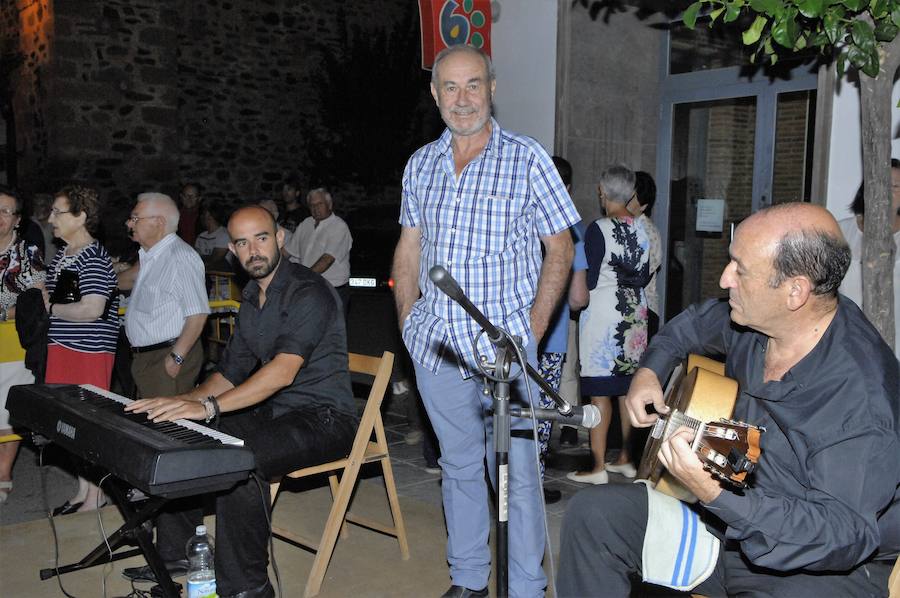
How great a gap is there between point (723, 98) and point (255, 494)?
14.4 ft

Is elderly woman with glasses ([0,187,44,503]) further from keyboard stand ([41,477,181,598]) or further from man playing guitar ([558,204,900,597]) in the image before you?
man playing guitar ([558,204,900,597])

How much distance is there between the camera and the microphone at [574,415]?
203 cm

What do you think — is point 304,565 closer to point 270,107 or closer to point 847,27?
point 847,27

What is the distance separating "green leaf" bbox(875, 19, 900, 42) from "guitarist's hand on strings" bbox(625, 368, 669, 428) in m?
1.24

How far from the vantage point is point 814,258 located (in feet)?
6.73

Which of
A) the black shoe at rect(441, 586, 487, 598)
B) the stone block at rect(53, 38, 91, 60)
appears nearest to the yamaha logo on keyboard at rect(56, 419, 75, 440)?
the black shoe at rect(441, 586, 487, 598)

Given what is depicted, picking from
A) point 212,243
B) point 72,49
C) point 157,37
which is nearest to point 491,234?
point 212,243

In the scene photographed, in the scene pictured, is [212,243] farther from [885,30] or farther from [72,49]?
[885,30]

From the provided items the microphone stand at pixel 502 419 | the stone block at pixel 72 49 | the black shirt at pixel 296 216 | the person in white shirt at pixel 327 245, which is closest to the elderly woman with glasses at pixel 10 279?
the person in white shirt at pixel 327 245

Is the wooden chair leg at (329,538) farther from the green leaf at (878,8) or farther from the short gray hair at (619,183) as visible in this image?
the green leaf at (878,8)

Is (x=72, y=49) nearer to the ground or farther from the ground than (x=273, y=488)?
farther from the ground

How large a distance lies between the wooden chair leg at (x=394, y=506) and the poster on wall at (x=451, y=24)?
9.10ft

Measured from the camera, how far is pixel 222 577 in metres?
3.13

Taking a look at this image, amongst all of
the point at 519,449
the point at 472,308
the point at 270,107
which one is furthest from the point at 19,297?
the point at 270,107
